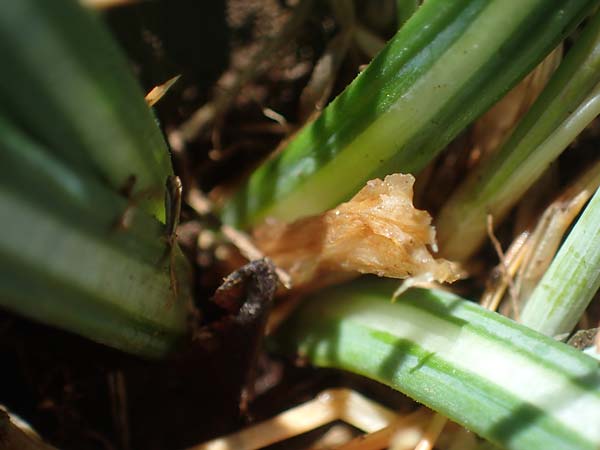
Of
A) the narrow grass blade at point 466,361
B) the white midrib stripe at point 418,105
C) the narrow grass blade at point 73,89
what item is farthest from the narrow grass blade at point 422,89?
the narrow grass blade at point 73,89

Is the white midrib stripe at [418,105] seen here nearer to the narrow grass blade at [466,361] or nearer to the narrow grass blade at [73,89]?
the narrow grass blade at [466,361]

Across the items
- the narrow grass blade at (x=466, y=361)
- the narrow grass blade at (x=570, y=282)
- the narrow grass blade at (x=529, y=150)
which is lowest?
the narrow grass blade at (x=466, y=361)

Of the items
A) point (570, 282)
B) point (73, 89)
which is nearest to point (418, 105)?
point (570, 282)

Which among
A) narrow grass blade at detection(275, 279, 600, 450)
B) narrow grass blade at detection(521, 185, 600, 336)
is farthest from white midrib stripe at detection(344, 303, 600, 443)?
narrow grass blade at detection(521, 185, 600, 336)

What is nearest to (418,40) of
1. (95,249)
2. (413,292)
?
(413,292)

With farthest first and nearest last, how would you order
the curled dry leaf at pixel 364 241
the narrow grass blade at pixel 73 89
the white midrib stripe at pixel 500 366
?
the curled dry leaf at pixel 364 241
the white midrib stripe at pixel 500 366
the narrow grass blade at pixel 73 89

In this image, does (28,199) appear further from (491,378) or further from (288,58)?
(288,58)
